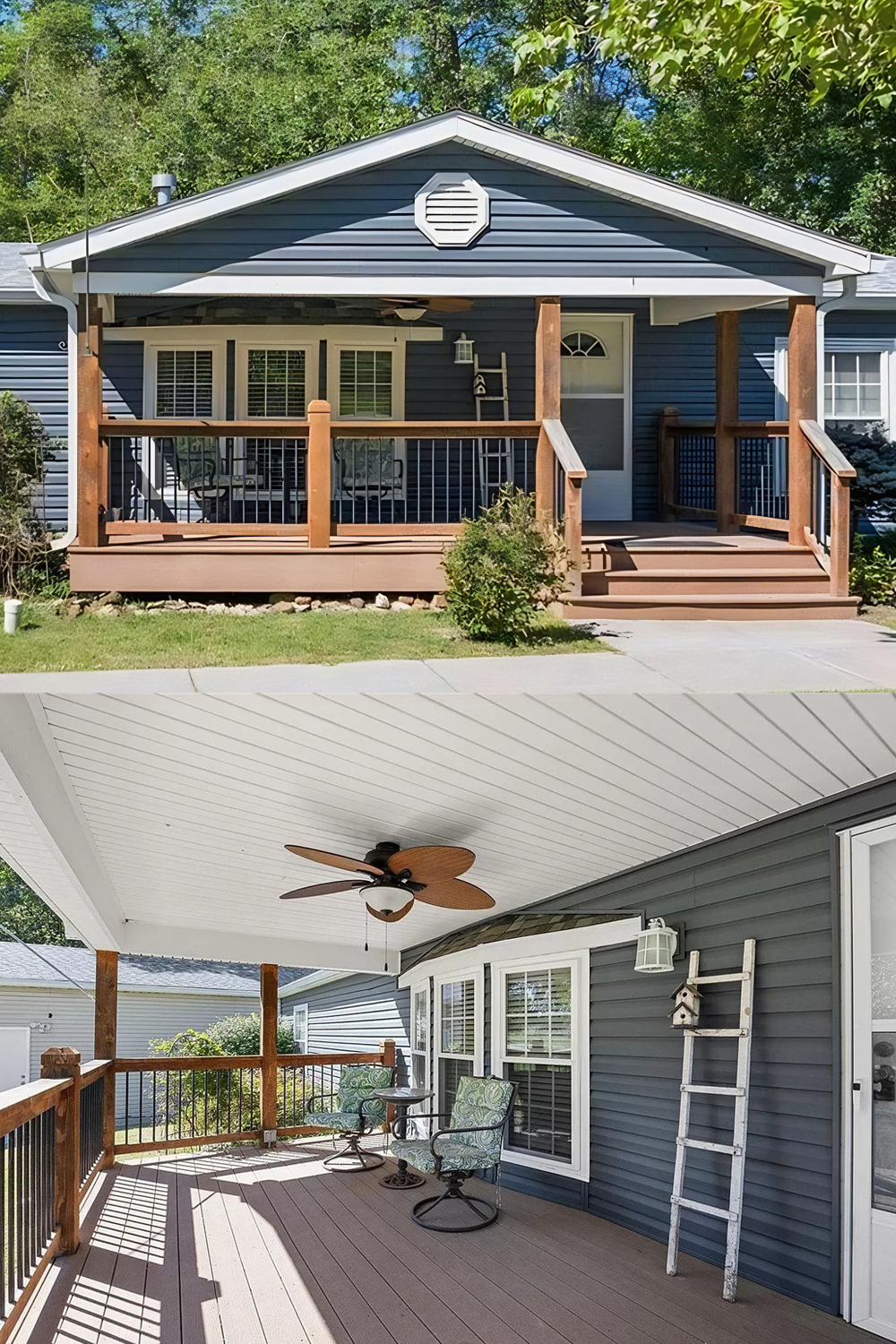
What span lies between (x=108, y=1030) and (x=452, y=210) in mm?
6664

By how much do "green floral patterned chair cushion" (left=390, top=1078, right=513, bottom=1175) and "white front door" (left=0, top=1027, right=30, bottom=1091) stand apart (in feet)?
32.2

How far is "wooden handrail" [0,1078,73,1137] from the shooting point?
3998 millimetres

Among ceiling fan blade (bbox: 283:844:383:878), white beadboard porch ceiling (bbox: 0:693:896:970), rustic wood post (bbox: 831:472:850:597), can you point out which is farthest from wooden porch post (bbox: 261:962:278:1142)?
rustic wood post (bbox: 831:472:850:597)

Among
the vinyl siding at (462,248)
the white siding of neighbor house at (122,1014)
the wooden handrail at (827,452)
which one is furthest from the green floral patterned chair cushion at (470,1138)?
the white siding of neighbor house at (122,1014)

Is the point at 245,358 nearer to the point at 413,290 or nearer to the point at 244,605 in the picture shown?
the point at 413,290

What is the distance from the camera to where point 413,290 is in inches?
348

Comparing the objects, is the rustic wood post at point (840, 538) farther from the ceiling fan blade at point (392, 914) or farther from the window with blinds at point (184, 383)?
the window with blinds at point (184, 383)

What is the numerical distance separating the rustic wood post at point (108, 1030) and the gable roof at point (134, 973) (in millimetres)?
6341

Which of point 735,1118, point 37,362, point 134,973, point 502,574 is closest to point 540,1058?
point 735,1118

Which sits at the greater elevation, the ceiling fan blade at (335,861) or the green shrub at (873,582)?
the green shrub at (873,582)

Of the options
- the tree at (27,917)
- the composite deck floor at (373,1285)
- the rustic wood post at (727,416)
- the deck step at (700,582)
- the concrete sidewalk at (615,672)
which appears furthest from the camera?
the tree at (27,917)

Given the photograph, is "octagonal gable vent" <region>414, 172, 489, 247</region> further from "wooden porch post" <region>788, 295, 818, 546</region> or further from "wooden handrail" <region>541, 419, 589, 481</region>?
"wooden porch post" <region>788, 295, 818, 546</region>

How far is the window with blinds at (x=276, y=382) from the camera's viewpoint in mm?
10938

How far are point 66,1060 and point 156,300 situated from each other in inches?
253
